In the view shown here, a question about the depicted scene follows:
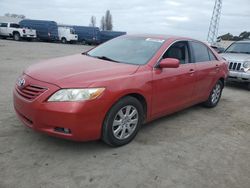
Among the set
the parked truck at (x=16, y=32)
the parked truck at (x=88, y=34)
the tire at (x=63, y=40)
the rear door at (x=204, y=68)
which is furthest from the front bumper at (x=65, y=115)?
the parked truck at (x=88, y=34)

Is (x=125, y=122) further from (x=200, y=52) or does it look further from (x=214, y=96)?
(x=214, y=96)

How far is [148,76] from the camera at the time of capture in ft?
14.0

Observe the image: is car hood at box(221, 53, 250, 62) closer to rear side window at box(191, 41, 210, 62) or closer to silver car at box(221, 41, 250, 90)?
silver car at box(221, 41, 250, 90)

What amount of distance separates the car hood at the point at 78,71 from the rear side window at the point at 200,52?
6.04ft

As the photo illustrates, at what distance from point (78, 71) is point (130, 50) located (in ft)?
4.21

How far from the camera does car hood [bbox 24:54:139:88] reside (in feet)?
11.9

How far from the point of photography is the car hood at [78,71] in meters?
3.62

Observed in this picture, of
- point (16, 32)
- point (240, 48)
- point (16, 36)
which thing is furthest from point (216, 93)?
point (16, 36)

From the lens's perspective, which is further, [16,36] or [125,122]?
[16,36]

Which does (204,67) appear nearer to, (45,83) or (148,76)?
(148,76)

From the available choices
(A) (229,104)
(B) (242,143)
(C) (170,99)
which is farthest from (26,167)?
(A) (229,104)

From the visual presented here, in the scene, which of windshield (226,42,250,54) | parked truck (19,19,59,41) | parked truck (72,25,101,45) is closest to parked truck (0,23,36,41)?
parked truck (19,19,59,41)

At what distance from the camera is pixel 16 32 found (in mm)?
31594

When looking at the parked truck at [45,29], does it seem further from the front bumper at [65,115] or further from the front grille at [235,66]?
the front bumper at [65,115]
